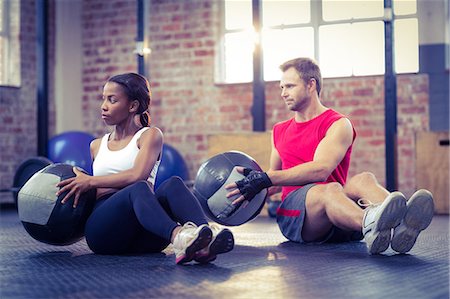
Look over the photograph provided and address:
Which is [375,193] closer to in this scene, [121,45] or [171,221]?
[171,221]

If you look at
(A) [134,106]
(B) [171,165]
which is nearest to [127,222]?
(A) [134,106]

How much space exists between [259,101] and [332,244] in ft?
9.68

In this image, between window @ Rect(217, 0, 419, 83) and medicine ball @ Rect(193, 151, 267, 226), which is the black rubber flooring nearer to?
medicine ball @ Rect(193, 151, 267, 226)

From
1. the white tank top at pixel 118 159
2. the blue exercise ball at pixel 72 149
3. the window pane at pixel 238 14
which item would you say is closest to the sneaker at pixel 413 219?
the white tank top at pixel 118 159

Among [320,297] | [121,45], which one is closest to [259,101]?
[121,45]

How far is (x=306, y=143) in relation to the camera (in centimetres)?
368

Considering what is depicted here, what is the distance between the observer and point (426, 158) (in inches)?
236

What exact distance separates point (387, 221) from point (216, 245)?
79 centimetres

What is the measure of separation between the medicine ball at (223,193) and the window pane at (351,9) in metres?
3.99

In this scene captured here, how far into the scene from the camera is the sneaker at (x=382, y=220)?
3.03 metres

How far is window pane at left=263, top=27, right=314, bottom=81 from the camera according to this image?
24.5 feet

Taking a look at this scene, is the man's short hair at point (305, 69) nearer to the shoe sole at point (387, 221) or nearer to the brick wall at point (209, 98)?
the shoe sole at point (387, 221)

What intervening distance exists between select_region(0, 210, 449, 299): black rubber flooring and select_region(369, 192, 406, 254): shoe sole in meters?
0.06

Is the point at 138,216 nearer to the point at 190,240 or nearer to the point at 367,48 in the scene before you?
the point at 190,240
